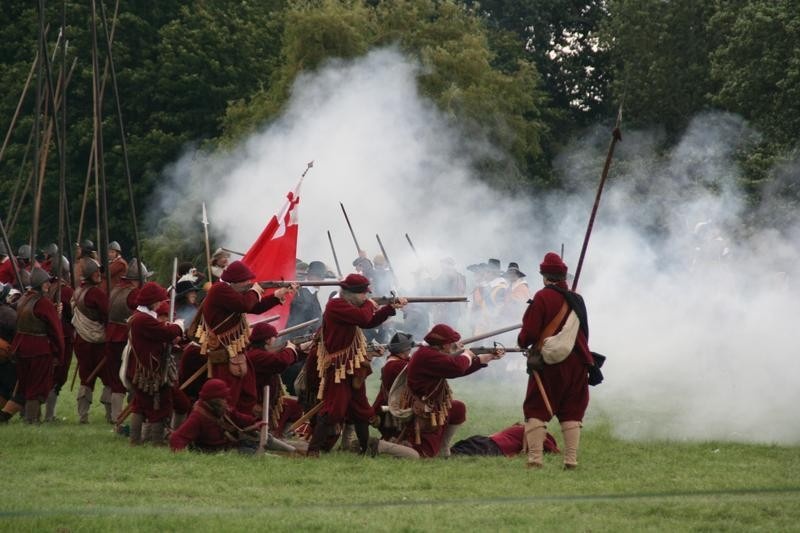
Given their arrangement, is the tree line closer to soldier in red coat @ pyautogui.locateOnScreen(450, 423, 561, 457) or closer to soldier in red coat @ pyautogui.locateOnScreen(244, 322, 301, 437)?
soldier in red coat @ pyautogui.locateOnScreen(450, 423, 561, 457)

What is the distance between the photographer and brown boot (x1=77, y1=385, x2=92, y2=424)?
1702 centimetres

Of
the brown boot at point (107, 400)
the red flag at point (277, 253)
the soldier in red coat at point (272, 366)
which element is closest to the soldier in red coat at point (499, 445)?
the soldier in red coat at point (272, 366)

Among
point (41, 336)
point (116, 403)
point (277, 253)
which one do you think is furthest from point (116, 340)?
point (277, 253)

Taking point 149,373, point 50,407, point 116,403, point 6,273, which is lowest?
point 50,407

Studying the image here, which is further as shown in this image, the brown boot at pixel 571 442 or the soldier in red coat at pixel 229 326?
the soldier in red coat at pixel 229 326

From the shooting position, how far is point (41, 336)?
653 inches

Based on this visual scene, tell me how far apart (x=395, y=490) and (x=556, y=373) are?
2033 millimetres

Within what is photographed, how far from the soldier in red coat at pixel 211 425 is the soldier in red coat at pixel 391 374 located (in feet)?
3.81

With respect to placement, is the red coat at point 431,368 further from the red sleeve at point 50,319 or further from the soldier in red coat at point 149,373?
the red sleeve at point 50,319

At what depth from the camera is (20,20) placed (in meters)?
42.1

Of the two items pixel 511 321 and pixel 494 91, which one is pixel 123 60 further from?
pixel 511 321

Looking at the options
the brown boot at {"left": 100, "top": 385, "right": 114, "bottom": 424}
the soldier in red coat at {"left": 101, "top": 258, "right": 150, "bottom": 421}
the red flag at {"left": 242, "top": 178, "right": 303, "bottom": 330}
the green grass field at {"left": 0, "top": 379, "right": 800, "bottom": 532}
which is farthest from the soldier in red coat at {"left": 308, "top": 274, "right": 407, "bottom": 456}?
the brown boot at {"left": 100, "top": 385, "right": 114, "bottom": 424}

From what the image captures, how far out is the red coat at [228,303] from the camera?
13867 mm

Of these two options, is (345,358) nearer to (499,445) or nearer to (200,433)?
(200,433)
